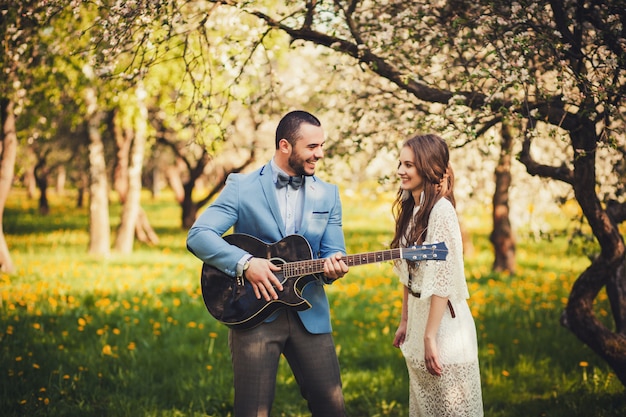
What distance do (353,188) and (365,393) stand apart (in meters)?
10.3

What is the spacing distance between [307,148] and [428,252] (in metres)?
0.90

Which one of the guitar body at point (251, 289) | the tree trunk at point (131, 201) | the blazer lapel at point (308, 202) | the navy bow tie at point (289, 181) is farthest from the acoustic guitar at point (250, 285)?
the tree trunk at point (131, 201)

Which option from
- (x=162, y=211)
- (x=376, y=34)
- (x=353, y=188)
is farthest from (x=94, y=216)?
(x=162, y=211)

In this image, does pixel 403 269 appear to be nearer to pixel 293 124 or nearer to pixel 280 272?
pixel 280 272

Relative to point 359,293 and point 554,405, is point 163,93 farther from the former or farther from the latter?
point 554,405

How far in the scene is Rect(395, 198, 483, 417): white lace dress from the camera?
345 cm

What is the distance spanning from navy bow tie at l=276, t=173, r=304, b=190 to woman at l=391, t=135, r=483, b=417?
23.8 inches

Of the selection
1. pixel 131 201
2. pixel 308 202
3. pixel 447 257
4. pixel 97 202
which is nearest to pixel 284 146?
pixel 308 202

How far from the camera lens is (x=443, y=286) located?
3.43 meters

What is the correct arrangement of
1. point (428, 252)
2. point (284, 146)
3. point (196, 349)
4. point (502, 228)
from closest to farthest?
1. point (428, 252)
2. point (284, 146)
3. point (196, 349)
4. point (502, 228)

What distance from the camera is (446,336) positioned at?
355 cm

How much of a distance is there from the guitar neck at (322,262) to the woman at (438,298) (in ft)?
0.83

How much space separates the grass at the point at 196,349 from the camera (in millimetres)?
5312

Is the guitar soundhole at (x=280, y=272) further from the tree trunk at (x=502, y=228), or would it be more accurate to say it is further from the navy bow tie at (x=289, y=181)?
the tree trunk at (x=502, y=228)
